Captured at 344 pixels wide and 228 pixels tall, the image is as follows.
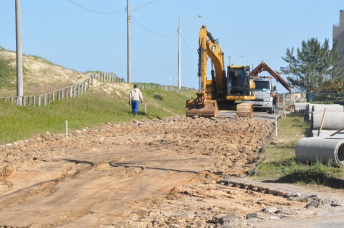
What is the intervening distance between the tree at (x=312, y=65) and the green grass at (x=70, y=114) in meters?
26.6

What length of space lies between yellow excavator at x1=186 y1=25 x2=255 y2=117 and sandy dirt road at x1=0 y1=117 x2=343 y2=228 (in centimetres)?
1076

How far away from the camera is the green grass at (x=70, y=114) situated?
2277 cm

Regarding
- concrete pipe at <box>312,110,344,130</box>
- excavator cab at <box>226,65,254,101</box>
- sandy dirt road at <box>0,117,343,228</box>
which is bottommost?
sandy dirt road at <box>0,117,343,228</box>

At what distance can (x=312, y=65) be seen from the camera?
6750cm

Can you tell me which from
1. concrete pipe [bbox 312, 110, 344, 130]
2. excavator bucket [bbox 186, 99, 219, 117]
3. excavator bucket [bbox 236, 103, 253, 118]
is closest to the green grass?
excavator bucket [bbox 186, 99, 219, 117]

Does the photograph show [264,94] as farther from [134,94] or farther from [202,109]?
[134,94]

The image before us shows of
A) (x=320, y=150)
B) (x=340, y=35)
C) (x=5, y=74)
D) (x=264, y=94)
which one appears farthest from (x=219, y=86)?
(x=340, y=35)

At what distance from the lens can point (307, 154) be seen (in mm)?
13484

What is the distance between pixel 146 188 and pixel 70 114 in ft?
60.2

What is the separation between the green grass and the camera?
2277 cm

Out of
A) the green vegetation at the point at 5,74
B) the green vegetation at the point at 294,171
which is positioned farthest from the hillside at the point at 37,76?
the green vegetation at the point at 294,171

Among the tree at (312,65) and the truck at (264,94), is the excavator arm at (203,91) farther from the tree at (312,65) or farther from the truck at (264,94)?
the tree at (312,65)

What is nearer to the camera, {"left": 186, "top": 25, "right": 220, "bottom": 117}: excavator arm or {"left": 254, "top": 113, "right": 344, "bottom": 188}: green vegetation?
{"left": 254, "top": 113, "right": 344, "bottom": 188}: green vegetation

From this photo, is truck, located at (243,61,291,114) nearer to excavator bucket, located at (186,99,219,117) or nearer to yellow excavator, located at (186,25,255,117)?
yellow excavator, located at (186,25,255,117)
